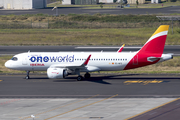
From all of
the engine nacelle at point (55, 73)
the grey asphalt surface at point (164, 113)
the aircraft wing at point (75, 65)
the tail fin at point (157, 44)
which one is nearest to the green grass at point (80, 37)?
the tail fin at point (157, 44)

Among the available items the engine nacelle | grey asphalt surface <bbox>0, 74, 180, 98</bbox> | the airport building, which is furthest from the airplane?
the airport building

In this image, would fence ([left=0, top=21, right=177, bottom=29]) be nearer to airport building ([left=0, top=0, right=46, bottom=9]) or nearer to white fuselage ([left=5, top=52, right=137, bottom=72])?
airport building ([left=0, top=0, right=46, bottom=9])

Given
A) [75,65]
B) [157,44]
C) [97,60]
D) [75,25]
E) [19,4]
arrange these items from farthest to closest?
[19,4]
[75,25]
[97,60]
[157,44]
[75,65]

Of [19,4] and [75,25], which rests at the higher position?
[19,4]

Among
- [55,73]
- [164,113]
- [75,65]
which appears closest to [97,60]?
[75,65]

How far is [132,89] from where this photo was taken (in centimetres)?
3681

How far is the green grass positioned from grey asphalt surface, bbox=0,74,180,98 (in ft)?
122

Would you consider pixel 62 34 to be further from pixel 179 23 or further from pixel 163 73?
pixel 163 73

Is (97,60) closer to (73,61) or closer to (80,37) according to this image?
(73,61)

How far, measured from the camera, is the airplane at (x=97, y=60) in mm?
41531

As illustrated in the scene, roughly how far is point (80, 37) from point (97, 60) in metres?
48.9

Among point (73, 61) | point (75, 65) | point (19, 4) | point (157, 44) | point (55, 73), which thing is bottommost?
point (55, 73)

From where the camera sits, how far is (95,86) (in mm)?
38844

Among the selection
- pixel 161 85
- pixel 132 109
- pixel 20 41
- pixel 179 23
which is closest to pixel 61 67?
pixel 161 85
